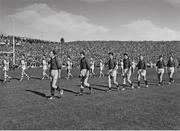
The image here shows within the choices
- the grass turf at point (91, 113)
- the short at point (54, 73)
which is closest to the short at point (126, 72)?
the grass turf at point (91, 113)

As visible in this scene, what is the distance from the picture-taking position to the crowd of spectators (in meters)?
65.1

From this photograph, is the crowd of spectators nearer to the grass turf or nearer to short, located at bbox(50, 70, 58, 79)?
short, located at bbox(50, 70, 58, 79)

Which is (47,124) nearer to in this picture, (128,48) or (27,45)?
(27,45)

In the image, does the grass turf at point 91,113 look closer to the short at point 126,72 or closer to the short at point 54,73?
the short at point 54,73

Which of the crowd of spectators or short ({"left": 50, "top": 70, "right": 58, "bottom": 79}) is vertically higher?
the crowd of spectators

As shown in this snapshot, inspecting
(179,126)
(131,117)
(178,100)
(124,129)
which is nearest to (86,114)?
(131,117)

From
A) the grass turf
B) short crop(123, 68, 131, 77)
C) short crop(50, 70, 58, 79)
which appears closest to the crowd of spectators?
short crop(123, 68, 131, 77)

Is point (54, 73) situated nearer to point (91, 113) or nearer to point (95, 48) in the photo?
point (91, 113)

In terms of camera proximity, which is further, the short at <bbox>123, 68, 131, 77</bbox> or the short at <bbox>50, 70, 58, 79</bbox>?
the short at <bbox>123, 68, 131, 77</bbox>

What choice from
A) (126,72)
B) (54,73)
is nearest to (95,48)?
(126,72)

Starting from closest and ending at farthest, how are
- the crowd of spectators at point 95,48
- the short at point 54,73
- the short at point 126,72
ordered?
the short at point 54,73, the short at point 126,72, the crowd of spectators at point 95,48

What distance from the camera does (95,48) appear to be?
78062 mm

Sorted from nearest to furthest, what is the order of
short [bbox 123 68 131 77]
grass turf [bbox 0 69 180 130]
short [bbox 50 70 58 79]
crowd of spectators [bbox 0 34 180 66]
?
grass turf [bbox 0 69 180 130]
short [bbox 50 70 58 79]
short [bbox 123 68 131 77]
crowd of spectators [bbox 0 34 180 66]

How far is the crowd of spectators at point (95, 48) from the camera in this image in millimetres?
65125
